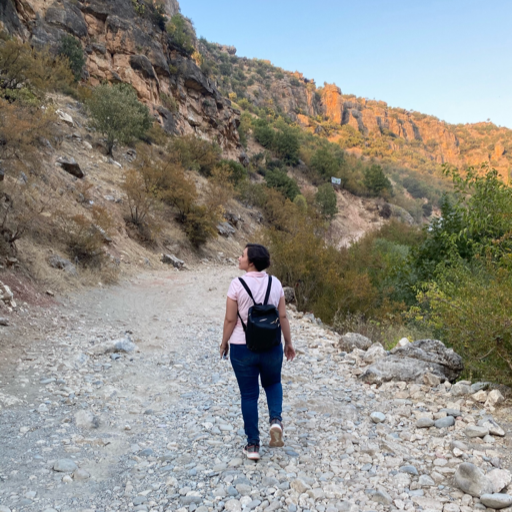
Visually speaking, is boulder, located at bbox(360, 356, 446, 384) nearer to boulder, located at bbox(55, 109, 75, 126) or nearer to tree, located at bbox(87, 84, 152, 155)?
tree, located at bbox(87, 84, 152, 155)

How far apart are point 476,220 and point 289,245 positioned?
5.47 meters

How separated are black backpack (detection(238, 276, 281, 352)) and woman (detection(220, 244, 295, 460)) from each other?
81mm

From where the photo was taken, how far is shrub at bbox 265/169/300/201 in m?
35.6

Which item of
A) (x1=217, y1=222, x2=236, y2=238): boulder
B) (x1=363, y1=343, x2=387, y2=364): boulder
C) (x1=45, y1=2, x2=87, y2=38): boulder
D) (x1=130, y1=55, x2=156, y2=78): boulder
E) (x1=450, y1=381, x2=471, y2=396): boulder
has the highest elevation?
(x1=45, y1=2, x2=87, y2=38): boulder

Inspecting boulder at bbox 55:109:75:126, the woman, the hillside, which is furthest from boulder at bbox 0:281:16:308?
the hillside

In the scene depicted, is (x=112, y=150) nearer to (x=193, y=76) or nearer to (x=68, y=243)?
(x=68, y=243)

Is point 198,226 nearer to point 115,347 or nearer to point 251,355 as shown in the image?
point 115,347

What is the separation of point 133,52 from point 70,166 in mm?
19924

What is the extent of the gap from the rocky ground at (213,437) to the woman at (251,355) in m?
0.22

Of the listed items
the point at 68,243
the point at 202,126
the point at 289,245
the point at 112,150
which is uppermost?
the point at 202,126

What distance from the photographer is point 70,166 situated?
1491 cm

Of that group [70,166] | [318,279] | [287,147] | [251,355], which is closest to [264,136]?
[287,147]

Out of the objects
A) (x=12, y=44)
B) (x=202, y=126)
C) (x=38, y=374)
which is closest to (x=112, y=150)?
(x=12, y=44)

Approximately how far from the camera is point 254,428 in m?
2.75
